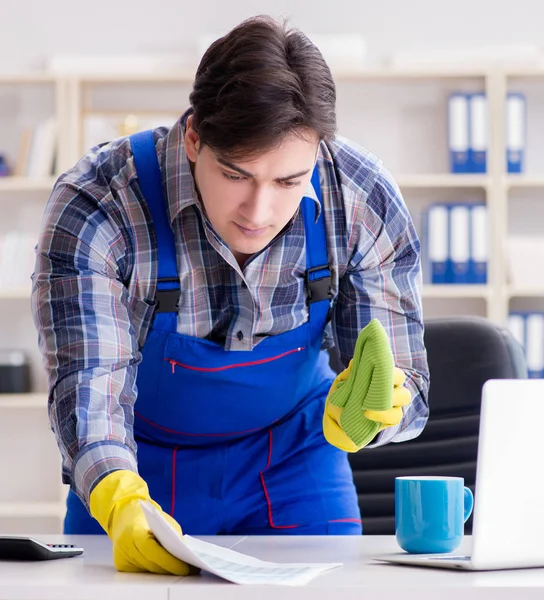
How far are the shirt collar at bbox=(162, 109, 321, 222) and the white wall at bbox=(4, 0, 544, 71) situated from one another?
8.27ft

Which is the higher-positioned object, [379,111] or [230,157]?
[379,111]

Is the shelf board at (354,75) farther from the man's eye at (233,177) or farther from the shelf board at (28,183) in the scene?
the man's eye at (233,177)

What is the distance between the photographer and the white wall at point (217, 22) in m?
3.81

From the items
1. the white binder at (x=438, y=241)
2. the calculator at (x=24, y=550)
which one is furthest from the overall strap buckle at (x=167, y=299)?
the white binder at (x=438, y=241)

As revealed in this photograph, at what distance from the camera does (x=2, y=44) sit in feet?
12.7

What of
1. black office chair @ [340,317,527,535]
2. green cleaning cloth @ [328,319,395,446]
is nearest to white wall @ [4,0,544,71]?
black office chair @ [340,317,527,535]

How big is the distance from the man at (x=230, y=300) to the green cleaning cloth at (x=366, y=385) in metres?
0.03

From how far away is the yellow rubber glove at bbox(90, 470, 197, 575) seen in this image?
96 cm

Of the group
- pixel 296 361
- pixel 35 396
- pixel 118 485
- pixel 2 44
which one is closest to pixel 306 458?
pixel 296 361

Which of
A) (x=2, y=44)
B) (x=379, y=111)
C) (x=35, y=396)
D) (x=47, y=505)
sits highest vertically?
(x=2, y=44)

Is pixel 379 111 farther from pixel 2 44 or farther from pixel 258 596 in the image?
pixel 258 596

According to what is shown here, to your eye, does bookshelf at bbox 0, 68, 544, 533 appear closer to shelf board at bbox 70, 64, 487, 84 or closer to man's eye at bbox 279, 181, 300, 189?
shelf board at bbox 70, 64, 487, 84

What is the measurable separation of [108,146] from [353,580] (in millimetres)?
839

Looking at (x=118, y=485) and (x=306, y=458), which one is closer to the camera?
(x=118, y=485)
